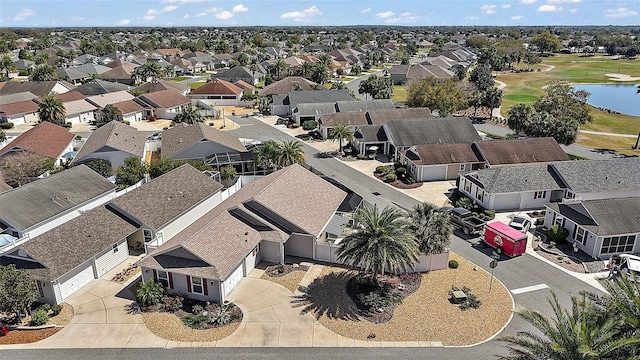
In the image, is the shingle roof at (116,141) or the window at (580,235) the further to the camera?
the shingle roof at (116,141)

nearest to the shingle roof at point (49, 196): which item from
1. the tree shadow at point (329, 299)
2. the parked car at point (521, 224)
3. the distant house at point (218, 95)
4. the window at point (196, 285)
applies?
the window at point (196, 285)

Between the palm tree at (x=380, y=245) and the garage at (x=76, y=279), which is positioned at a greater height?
the palm tree at (x=380, y=245)

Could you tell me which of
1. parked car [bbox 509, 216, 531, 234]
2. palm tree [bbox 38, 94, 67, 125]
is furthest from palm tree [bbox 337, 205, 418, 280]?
palm tree [bbox 38, 94, 67, 125]

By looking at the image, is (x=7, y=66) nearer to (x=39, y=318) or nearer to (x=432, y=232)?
(x=39, y=318)

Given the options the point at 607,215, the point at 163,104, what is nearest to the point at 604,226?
the point at 607,215

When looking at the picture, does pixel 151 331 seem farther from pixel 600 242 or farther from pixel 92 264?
pixel 600 242

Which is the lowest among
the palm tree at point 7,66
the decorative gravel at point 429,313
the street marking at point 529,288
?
the street marking at point 529,288

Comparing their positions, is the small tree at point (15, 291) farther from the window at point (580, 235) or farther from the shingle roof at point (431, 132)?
the shingle roof at point (431, 132)

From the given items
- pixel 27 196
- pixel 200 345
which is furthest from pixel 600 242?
pixel 27 196
